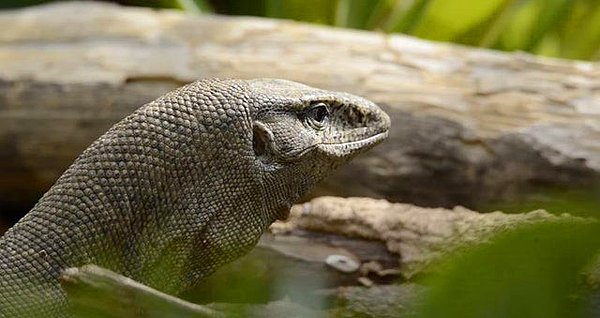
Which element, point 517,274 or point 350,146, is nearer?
point 517,274

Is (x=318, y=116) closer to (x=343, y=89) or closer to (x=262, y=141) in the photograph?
(x=262, y=141)

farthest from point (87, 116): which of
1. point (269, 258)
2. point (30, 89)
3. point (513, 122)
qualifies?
point (513, 122)

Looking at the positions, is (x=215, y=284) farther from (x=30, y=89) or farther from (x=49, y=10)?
(x=49, y=10)

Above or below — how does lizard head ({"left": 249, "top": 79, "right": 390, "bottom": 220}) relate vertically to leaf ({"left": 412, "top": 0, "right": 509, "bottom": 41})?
above

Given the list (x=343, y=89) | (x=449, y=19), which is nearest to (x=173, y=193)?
(x=343, y=89)

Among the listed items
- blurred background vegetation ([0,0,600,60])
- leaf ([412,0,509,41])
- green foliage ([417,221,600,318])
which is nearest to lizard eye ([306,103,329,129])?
green foliage ([417,221,600,318])

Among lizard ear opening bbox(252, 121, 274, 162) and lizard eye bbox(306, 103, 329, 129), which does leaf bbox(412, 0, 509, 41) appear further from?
lizard ear opening bbox(252, 121, 274, 162)

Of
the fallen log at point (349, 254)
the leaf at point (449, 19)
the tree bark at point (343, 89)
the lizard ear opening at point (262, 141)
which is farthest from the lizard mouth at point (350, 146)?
the leaf at point (449, 19)
